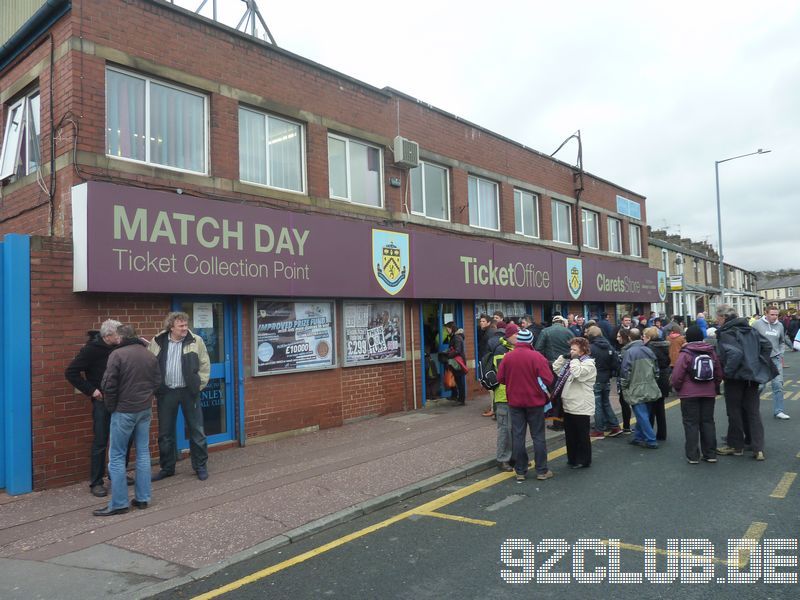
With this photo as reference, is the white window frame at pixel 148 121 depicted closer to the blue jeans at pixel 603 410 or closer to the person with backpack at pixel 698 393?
the blue jeans at pixel 603 410

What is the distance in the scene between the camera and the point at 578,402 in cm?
691

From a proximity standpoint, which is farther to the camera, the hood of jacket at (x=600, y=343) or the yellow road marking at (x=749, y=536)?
the hood of jacket at (x=600, y=343)

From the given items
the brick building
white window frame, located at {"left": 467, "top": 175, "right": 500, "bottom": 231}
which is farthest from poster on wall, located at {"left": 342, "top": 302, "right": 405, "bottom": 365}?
white window frame, located at {"left": 467, "top": 175, "right": 500, "bottom": 231}

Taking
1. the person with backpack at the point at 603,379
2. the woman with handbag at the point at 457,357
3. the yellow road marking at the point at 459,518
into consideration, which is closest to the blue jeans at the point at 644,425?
the person with backpack at the point at 603,379

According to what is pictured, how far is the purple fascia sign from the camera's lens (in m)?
6.96

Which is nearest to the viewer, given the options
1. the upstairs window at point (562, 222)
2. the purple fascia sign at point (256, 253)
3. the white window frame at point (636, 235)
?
the purple fascia sign at point (256, 253)

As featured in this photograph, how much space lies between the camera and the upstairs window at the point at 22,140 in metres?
8.27

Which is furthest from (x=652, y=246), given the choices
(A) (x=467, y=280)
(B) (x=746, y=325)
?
(B) (x=746, y=325)

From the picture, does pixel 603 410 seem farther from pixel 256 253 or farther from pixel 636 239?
pixel 636 239

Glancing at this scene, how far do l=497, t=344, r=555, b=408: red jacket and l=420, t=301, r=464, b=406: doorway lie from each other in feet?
18.1

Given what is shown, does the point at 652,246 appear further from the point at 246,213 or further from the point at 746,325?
the point at 246,213

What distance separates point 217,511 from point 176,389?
186 cm

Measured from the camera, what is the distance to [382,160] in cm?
1168

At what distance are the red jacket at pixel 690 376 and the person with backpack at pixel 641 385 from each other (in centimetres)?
69
